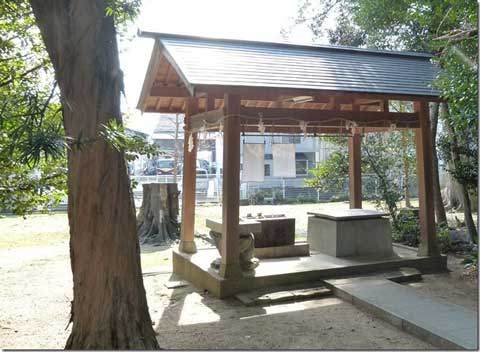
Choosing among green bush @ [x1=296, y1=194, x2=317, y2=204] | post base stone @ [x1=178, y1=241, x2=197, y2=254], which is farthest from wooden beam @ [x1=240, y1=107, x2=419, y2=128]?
green bush @ [x1=296, y1=194, x2=317, y2=204]

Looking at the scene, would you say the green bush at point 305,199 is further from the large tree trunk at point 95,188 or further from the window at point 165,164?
the large tree trunk at point 95,188

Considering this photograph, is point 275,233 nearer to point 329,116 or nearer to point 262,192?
point 329,116

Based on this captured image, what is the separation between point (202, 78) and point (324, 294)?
331 centimetres

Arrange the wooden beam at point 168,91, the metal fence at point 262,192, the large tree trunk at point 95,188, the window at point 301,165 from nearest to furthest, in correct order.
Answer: the large tree trunk at point 95,188, the wooden beam at point 168,91, the metal fence at point 262,192, the window at point 301,165

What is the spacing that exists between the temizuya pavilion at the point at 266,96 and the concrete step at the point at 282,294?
0.46 feet

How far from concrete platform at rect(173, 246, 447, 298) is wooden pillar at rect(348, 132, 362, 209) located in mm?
1398

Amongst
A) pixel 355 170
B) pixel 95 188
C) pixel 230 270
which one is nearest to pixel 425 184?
pixel 355 170

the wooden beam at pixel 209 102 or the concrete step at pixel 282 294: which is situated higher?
the wooden beam at pixel 209 102

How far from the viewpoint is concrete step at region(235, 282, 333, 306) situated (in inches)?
216

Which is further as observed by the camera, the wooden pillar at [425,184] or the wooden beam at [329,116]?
the wooden pillar at [425,184]

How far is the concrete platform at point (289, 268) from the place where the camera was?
5.81m

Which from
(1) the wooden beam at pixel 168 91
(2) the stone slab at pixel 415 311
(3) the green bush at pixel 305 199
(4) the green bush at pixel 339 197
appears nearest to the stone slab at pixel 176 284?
(2) the stone slab at pixel 415 311

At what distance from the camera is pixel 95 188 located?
304cm

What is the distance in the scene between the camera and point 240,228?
5.97m
